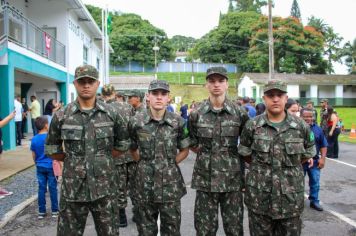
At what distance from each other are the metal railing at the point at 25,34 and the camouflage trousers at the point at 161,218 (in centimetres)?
991

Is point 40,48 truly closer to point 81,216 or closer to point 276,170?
point 81,216

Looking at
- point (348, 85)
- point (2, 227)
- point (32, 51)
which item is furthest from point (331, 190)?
point (348, 85)

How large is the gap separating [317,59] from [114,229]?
4841 cm

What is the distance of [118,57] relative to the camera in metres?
55.6

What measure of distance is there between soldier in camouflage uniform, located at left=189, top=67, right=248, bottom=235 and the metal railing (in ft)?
32.3

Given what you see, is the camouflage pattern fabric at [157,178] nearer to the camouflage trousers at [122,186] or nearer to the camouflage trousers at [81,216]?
the camouflage trousers at [81,216]

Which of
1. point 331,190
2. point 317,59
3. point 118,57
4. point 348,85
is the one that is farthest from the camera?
point 118,57

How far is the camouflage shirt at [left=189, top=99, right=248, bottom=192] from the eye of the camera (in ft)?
13.1

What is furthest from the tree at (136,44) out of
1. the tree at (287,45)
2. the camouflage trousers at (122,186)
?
the camouflage trousers at (122,186)

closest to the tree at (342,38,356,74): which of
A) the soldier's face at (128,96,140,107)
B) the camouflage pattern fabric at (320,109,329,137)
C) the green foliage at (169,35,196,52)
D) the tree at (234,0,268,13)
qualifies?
the tree at (234,0,268,13)

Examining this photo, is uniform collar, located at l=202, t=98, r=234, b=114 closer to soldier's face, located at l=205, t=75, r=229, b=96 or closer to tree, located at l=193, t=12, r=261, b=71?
soldier's face, located at l=205, t=75, r=229, b=96

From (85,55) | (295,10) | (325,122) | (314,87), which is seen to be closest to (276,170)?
(325,122)

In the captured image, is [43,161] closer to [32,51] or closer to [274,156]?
[274,156]

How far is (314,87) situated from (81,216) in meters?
42.8
